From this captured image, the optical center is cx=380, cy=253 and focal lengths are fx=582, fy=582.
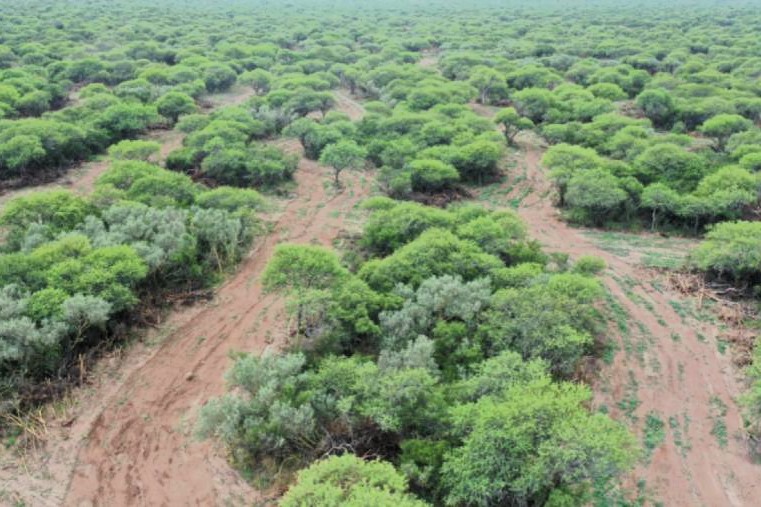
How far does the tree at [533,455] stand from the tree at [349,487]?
6.50 feet

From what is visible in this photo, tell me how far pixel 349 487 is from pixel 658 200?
3285 centimetres

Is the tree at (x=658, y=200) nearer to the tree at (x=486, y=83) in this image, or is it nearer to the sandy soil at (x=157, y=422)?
the sandy soil at (x=157, y=422)

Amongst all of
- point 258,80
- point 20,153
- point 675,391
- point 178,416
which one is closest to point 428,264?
point 675,391

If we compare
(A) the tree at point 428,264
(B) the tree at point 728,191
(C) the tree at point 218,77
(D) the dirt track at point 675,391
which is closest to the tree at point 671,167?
(B) the tree at point 728,191

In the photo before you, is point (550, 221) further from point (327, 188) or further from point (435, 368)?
point (435, 368)

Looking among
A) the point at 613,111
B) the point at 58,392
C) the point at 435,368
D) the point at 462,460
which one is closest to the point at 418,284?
the point at 435,368

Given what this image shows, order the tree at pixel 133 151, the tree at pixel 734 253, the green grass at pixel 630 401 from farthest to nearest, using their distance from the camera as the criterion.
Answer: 1. the tree at pixel 133 151
2. the tree at pixel 734 253
3. the green grass at pixel 630 401

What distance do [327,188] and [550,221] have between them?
59.6 feet

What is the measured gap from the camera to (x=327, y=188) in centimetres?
4866

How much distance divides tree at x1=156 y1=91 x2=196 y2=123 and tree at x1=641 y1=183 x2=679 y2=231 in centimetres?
4637

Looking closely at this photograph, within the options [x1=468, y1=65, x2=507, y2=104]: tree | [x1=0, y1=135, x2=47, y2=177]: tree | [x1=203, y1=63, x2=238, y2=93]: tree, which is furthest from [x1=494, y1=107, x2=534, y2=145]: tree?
[x1=0, y1=135, x2=47, y2=177]: tree

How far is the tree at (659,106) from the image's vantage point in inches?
2501

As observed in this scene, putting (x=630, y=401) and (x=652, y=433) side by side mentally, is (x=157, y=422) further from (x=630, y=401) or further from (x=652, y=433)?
(x=652, y=433)

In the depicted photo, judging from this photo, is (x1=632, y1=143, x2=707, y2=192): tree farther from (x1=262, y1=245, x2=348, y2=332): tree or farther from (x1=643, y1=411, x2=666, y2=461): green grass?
(x1=262, y1=245, x2=348, y2=332): tree
